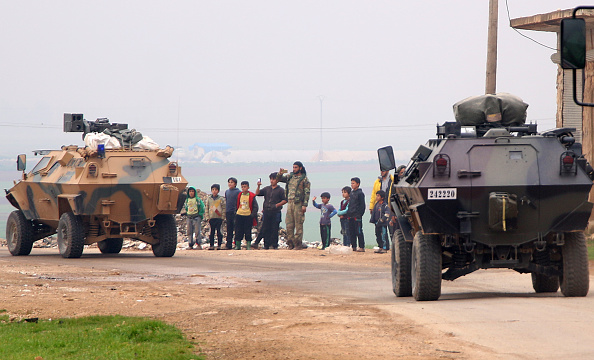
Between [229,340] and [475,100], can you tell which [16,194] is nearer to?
[475,100]

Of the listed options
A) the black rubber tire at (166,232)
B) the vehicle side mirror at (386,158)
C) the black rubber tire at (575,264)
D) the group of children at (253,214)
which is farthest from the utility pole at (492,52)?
the black rubber tire at (575,264)

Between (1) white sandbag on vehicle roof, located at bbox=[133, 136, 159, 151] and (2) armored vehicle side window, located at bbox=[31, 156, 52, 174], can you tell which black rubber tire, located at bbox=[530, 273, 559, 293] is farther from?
(2) armored vehicle side window, located at bbox=[31, 156, 52, 174]

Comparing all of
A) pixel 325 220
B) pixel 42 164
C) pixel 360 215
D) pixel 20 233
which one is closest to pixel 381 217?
pixel 360 215

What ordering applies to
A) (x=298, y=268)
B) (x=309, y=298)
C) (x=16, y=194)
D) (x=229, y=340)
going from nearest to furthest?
(x=229, y=340) < (x=309, y=298) < (x=298, y=268) < (x=16, y=194)

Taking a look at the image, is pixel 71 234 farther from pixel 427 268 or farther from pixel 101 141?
pixel 427 268

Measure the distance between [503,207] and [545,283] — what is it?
2.40 meters

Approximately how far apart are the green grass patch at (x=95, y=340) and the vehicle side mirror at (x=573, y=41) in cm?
347

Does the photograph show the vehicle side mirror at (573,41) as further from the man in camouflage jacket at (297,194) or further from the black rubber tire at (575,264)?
the man in camouflage jacket at (297,194)

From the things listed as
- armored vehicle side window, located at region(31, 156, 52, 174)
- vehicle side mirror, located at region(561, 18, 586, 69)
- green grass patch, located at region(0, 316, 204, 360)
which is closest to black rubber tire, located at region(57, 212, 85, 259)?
armored vehicle side window, located at region(31, 156, 52, 174)

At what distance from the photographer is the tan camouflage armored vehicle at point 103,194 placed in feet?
58.4

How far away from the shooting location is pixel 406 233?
11195mm

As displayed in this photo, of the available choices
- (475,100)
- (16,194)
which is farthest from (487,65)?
(16,194)

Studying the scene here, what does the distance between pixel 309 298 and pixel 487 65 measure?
9306 mm

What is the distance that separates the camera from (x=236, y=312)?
945cm
